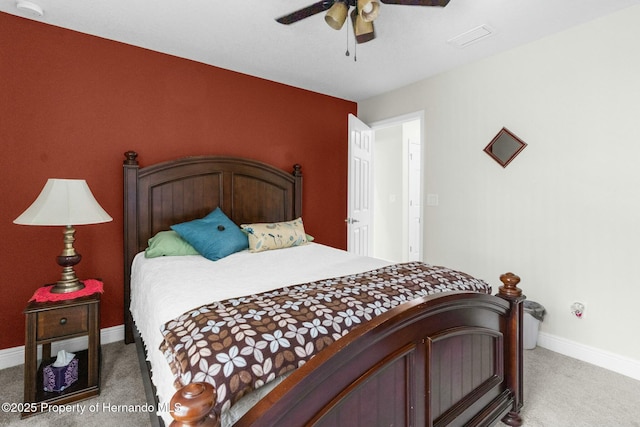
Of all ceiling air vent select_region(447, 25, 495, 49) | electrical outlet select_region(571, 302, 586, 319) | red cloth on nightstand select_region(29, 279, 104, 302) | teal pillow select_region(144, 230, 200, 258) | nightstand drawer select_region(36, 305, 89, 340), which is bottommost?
electrical outlet select_region(571, 302, 586, 319)

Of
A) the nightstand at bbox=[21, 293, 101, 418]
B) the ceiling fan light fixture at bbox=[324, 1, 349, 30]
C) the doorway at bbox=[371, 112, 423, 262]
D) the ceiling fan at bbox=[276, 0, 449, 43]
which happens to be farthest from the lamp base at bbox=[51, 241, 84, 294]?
the doorway at bbox=[371, 112, 423, 262]

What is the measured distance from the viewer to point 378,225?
17.8 feet

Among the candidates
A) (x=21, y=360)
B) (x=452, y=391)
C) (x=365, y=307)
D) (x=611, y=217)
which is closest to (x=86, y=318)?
(x=21, y=360)

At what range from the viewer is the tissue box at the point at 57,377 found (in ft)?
6.07

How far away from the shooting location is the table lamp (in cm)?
185

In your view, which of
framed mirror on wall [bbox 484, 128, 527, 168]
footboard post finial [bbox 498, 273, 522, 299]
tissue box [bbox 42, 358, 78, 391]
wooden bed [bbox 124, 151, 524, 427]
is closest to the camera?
wooden bed [bbox 124, 151, 524, 427]

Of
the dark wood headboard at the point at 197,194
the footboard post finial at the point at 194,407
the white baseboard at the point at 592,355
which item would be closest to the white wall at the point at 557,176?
the white baseboard at the point at 592,355

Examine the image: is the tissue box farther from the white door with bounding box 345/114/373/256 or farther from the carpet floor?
the white door with bounding box 345/114/373/256

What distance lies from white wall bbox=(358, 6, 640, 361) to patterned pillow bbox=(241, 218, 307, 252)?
1561 mm

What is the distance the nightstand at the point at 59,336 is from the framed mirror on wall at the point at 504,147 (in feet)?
10.9

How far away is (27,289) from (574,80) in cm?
441

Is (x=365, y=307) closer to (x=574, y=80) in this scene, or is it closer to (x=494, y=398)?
(x=494, y=398)

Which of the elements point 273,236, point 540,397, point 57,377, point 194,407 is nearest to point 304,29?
point 273,236

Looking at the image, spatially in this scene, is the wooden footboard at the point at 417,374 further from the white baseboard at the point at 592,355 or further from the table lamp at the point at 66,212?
the table lamp at the point at 66,212
